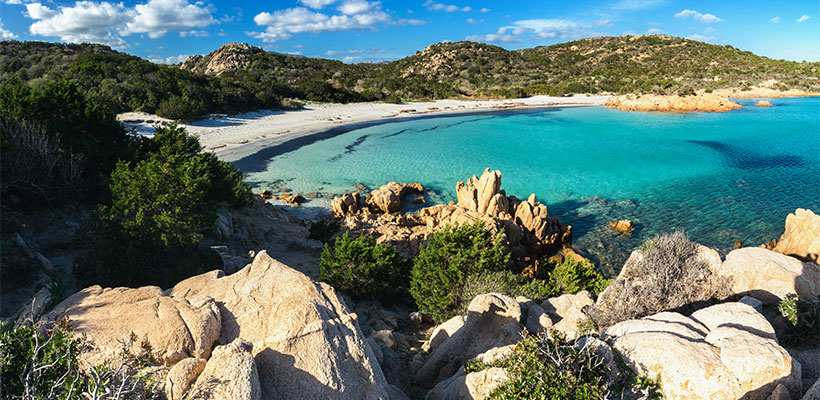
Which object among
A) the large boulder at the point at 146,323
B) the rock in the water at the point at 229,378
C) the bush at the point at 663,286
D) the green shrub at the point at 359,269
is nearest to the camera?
the rock in the water at the point at 229,378

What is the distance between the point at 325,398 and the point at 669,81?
86.4 metres

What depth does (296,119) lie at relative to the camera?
43.8 meters

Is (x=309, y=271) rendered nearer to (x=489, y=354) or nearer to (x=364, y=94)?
(x=489, y=354)

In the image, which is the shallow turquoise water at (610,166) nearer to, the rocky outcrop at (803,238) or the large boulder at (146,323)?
the rocky outcrop at (803,238)

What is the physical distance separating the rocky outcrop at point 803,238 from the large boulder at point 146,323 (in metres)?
16.6

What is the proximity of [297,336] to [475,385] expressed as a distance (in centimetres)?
240

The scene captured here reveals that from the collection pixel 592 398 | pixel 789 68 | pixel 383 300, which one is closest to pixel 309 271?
pixel 383 300

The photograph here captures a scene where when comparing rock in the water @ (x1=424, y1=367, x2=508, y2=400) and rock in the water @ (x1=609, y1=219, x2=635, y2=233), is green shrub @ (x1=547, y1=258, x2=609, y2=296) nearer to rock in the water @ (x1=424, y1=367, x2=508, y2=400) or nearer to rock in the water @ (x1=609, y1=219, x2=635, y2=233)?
rock in the water @ (x1=609, y1=219, x2=635, y2=233)

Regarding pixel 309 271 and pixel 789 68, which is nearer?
pixel 309 271

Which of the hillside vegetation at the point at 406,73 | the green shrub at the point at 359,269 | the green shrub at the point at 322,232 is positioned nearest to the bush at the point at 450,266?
the green shrub at the point at 359,269

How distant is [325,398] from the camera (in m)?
4.51

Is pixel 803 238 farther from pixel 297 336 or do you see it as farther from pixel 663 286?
pixel 297 336

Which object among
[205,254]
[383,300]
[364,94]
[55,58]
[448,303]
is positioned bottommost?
[383,300]

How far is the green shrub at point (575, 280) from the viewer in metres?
11.2
